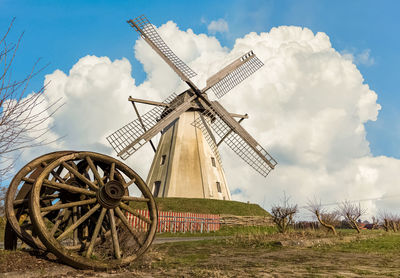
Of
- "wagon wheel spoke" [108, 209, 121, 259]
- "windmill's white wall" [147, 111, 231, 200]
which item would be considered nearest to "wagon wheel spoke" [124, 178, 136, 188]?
"wagon wheel spoke" [108, 209, 121, 259]

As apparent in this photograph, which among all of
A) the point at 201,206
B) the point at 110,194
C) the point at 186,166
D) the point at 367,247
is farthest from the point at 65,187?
the point at 186,166

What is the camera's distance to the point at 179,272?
5633 millimetres

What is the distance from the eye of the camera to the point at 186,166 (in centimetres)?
2534

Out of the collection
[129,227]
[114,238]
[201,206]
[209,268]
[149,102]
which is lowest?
[209,268]

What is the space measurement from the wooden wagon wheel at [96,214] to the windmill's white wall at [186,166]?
1828 centimetres

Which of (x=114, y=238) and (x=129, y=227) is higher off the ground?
(x=129, y=227)

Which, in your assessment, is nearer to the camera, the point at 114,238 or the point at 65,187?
the point at 65,187

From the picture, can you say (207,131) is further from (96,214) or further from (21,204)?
(21,204)

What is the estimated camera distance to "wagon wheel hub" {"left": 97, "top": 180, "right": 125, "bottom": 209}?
19.0 feet

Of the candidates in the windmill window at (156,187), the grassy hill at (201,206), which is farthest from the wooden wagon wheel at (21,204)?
the windmill window at (156,187)

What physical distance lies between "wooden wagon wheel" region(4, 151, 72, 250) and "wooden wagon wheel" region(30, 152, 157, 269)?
1.00ft

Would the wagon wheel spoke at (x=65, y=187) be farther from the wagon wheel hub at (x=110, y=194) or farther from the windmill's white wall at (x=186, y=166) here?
the windmill's white wall at (x=186, y=166)

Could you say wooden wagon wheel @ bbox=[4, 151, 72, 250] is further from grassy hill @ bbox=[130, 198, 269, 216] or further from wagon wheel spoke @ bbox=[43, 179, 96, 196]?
grassy hill @ bbox=[130, 198, 269, 216]

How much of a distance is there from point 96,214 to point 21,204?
139 centimetres
